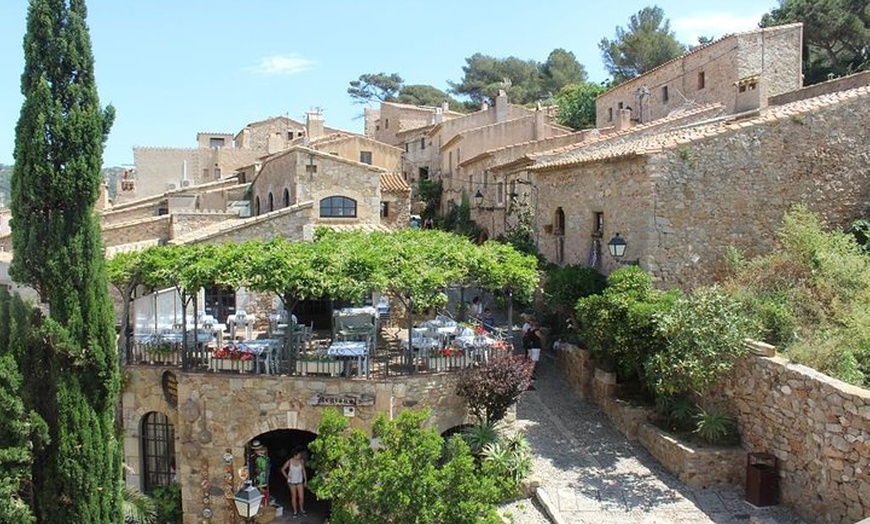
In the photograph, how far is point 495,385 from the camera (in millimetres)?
14953

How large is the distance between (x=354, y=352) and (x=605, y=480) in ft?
18.9

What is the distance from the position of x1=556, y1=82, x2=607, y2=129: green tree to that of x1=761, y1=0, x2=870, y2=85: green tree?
1140 centimetres

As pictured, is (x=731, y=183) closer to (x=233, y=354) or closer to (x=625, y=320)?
(x=625, y=320)

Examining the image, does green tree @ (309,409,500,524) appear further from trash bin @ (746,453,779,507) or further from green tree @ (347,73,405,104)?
green tree @ (347,73,405,104)

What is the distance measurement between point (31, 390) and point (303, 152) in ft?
47.3

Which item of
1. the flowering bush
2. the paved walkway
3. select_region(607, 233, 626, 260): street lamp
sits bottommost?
the paved walkway

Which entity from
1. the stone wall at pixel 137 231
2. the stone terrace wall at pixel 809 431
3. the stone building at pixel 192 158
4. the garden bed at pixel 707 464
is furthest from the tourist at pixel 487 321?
the stone building at pixel 192 158

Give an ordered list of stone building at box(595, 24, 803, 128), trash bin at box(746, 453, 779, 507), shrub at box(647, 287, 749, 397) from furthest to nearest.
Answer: stone building at box(595, 24, 803, 128) → shrub at box(647, 287, 749, 397) → trash bin at box(746, 453, 779, 507)

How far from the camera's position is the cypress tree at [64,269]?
39.7 feet

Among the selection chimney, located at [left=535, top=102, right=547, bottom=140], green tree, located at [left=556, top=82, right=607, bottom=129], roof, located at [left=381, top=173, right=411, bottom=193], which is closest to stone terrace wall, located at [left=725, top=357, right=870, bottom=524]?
roof, located at [left=381, top=173, right=411, bottom=193]

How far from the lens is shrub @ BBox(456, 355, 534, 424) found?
15.0 meters

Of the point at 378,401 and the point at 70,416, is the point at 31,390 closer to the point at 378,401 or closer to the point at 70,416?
the point at 70,416

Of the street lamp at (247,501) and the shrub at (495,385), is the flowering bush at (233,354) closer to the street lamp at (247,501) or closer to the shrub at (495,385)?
the shrub at (495,385)

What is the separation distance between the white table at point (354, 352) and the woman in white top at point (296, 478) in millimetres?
2461
